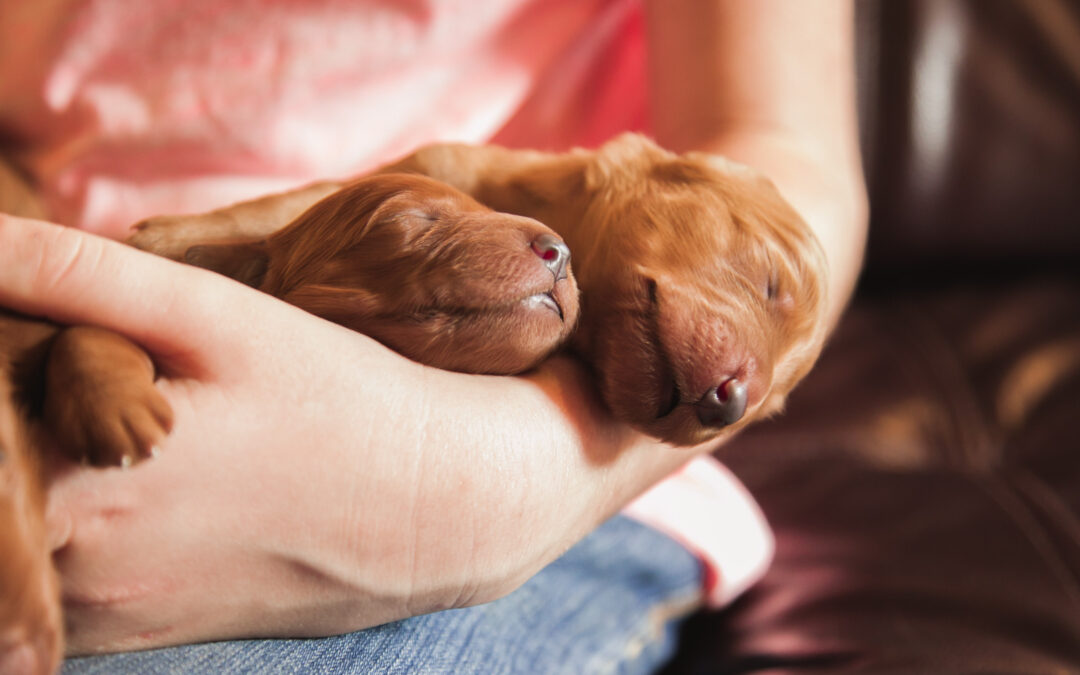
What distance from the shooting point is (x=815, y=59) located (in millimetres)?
1943

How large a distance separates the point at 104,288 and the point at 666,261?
0.69 m

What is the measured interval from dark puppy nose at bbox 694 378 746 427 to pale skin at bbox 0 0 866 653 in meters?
0.16

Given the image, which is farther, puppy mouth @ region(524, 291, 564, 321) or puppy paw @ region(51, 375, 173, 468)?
puppy mouth @ region(524, 291, 564, 321)

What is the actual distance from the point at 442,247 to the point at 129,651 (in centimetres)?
54

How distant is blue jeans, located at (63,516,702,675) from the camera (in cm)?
102

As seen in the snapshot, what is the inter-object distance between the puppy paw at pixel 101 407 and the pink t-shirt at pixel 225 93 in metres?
0.76

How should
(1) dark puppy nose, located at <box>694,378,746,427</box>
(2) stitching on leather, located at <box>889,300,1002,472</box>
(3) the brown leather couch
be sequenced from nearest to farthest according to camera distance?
(1) dark puppy nose, located at <box>694,378,746,427</box> < (3) the brown leather couch < (2) stitching on leather, located at <box>889,300,1002,472</box>

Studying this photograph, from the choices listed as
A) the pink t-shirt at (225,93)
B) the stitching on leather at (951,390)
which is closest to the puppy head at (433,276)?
the pink t-shirt at (225,93)

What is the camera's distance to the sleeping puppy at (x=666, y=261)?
1146 millimetres

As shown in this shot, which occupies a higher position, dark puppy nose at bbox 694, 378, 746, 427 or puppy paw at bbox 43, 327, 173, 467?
puppy paw at bbox 43, 327, 173, 467

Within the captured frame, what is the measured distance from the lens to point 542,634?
→ 146 cm

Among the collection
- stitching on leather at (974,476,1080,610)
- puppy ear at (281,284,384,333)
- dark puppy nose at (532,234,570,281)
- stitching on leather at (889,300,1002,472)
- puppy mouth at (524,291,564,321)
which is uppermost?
dark puppy nose at (532,234,570,281)

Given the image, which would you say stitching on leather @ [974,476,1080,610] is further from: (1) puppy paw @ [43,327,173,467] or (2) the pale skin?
(1) puppy paw @ [43,327,173,467]

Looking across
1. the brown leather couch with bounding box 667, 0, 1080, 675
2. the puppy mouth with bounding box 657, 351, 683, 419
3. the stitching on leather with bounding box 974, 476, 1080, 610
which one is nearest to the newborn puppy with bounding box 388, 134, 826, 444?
the puppy mouth with bounding box 657, 351, 683, 419
